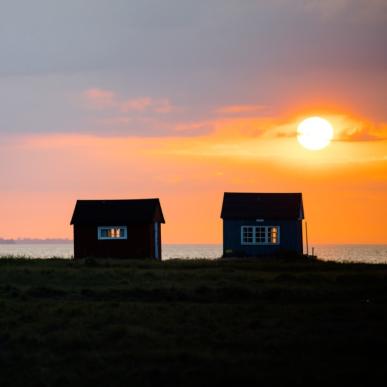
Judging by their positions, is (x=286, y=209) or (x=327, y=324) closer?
(x=327, y=324)

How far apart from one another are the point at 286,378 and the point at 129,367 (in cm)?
342

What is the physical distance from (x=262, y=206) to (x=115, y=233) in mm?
12395

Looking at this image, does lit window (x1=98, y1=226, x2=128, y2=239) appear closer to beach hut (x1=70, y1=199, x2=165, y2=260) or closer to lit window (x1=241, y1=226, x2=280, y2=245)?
beach hut (x1=70, y1=199, x2=165, y2=260)

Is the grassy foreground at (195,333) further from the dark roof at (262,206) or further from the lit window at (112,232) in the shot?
the dark roof at (262,206)

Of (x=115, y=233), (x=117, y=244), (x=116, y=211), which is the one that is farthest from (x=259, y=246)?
(x=116, y=211)

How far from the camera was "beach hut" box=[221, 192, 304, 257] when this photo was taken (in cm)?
6388

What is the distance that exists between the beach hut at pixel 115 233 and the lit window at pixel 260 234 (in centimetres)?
749

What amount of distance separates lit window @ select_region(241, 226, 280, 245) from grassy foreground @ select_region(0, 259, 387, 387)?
95.9 ft

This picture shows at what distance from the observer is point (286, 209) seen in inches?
2554

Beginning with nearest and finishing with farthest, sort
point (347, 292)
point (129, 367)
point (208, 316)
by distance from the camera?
point (129, 367) < point (208, 316) < point (347, 292)

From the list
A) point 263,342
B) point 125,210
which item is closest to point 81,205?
point 125,210

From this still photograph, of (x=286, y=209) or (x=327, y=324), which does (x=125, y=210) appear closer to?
(x=286, y=209)

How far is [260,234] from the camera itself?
211 ft

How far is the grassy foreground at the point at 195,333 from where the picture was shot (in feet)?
52.3
